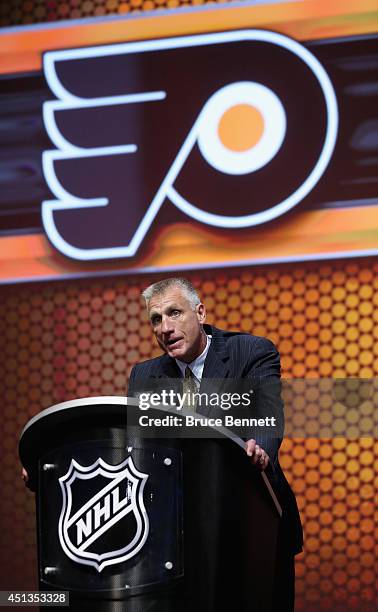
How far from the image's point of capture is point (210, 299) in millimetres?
3387

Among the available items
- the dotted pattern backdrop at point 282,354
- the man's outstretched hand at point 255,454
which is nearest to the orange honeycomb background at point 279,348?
the dotted pattern backdrop at point 282,354

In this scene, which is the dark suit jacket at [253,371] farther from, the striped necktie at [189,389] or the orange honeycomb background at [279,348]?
the orange honeycomb background at [279,348]

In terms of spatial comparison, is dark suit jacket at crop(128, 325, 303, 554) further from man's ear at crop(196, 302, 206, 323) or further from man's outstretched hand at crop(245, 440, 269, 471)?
man's outstretched hand at crop(245, 440, 269, 471)

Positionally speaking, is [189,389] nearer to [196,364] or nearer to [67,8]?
[196,364]

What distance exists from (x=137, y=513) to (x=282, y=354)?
1.88 metres

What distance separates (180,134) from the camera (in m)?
3.39

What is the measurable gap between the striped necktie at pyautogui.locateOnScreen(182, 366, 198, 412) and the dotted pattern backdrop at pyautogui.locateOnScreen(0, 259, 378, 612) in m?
1.11

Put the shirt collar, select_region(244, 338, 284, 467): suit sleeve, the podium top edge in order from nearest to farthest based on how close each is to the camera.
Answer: the podium top edge → select_region(244, 338, 284, 467): suit sleeve → the shirt collar

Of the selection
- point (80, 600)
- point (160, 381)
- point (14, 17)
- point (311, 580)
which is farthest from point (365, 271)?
point (80, 600)

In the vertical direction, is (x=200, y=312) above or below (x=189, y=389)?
above

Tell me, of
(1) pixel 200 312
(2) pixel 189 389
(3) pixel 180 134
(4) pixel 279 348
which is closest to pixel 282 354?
(4) pixel 279 348

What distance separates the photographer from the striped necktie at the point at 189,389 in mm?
1872

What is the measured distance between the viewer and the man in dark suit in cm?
197

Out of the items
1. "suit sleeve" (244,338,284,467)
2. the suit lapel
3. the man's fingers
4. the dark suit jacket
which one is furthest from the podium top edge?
the suit lapel
